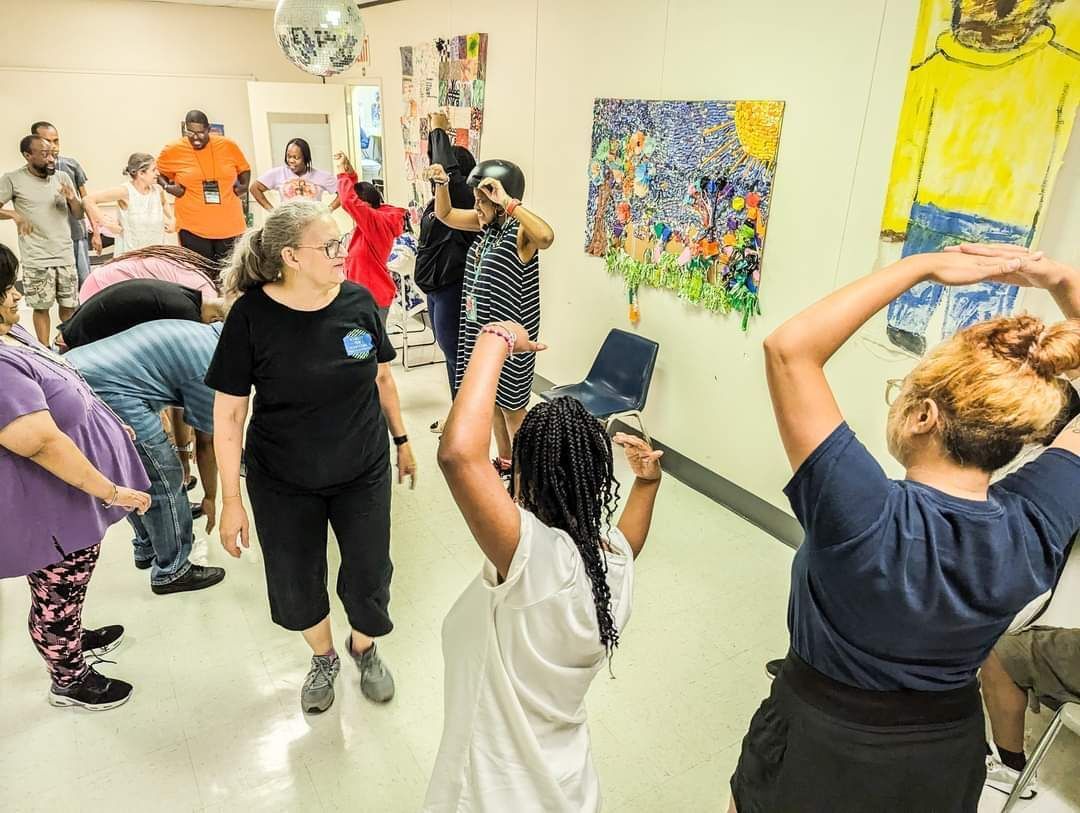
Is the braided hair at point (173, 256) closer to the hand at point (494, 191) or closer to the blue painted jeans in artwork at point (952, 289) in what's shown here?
the hand at point (494, 191)

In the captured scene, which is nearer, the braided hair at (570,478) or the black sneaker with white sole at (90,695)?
the braided hair at (570,478)

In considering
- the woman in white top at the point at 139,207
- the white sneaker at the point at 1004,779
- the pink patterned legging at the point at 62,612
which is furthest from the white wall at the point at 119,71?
the white sneaker at the point at 1004,779

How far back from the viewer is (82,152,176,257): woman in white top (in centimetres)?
533

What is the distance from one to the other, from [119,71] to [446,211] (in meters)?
5.51

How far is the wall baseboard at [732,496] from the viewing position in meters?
3.36

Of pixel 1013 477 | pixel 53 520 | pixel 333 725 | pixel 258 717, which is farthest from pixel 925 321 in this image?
pixel 53 520

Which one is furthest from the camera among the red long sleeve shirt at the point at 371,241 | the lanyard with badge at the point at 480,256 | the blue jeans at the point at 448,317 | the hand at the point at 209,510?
the red long sleeve shirt at the point at 371,241

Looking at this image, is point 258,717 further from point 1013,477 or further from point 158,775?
point 1013,477

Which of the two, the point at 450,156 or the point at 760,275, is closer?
the point at 760,275

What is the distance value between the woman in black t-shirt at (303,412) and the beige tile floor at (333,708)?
0.41 m

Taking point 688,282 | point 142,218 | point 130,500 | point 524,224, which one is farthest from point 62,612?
point 142,218

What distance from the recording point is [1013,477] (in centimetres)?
103

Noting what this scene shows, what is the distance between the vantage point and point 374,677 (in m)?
2.35

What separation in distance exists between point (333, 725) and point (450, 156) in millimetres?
3005
